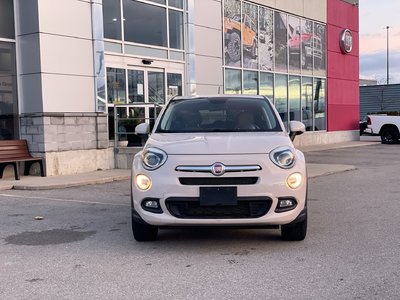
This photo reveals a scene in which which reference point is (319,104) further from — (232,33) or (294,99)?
(232,33)

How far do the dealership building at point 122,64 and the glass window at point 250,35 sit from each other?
41 mm

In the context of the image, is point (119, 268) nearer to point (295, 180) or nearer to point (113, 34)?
point (295, 180)

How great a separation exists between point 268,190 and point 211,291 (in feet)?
4.60

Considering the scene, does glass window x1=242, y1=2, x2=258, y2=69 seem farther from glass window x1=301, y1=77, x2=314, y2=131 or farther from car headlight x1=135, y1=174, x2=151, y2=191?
car headlight x1=135, y1=174, x2=151, y2=191

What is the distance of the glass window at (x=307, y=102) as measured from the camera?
976 inches

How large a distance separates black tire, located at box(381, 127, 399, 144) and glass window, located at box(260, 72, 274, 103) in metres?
8.39

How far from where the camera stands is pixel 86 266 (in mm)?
5094

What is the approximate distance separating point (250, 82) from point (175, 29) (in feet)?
16.3

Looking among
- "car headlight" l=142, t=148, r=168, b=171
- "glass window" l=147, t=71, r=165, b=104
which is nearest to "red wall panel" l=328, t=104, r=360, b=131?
"glass window" l=147, t=71, r=165, b=104

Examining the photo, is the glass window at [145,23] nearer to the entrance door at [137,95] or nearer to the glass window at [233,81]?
the entrance door at [137,95]

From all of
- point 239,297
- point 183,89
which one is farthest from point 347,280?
point 183,89

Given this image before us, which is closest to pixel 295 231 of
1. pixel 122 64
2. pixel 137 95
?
pixel 122 64

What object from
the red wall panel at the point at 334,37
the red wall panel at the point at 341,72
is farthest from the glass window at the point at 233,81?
the red wall panel at the point at 334,37

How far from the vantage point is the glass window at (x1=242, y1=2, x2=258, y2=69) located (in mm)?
20453
